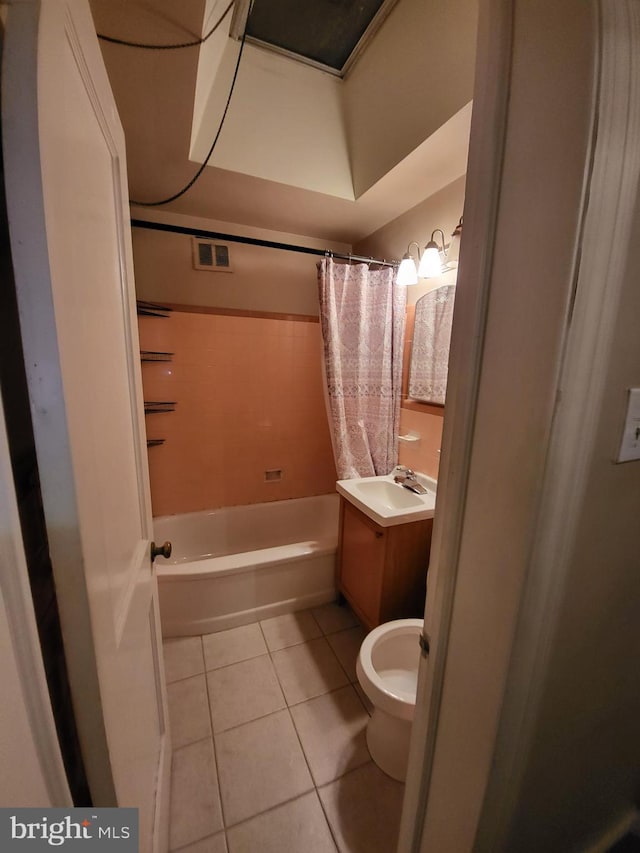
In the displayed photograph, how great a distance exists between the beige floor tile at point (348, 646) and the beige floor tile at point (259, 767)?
0.36 meters

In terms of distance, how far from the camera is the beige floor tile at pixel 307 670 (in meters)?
1.43

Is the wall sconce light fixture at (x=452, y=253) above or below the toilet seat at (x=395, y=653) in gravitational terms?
above

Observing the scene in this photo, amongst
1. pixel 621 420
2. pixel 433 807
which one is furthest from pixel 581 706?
pixel 621 420

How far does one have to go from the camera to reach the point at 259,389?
234 centimetres

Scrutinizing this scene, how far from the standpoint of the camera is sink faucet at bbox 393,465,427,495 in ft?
5.59

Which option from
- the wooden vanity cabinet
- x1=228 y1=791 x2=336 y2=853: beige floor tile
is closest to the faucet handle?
the wooden vanity cabinet

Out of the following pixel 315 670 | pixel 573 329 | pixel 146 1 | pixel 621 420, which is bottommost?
pixel 315 670

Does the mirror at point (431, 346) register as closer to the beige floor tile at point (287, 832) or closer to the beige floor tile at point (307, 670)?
the beige floor tile at point (307, 670)

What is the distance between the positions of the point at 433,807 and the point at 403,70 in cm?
233

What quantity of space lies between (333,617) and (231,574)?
65cm

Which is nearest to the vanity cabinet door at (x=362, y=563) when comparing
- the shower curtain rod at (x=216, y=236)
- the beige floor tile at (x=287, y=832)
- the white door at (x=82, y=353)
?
the beige floor tile at (x=287, y=832)

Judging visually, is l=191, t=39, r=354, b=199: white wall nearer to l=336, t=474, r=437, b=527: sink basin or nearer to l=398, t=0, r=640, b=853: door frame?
l=398, t=0, r=640, b=853: door frame

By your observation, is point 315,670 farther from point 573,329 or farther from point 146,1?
point 146,1

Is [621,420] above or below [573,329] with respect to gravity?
below
